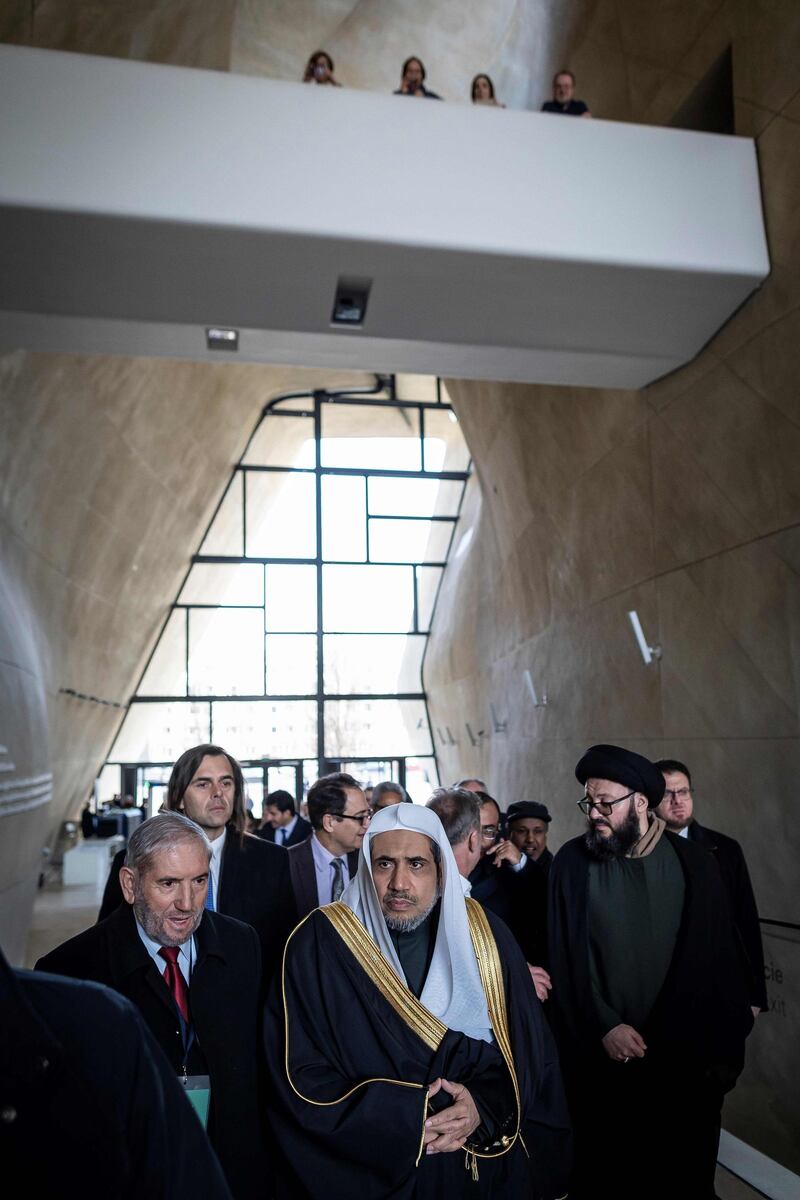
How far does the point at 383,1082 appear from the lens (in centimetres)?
226

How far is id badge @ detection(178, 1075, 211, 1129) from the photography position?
205 centimetres

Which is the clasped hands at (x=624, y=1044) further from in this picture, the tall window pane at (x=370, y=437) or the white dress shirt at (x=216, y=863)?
the tall window pane at (x=370, y=437)

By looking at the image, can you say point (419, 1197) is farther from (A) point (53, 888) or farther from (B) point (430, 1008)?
(A) point (53, 888)

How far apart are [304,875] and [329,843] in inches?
7.3

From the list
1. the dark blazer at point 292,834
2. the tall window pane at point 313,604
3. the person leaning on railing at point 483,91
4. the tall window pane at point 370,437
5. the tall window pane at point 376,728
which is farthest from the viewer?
the tall window pane at point 370,437

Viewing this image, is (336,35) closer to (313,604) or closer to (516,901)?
(516,901)

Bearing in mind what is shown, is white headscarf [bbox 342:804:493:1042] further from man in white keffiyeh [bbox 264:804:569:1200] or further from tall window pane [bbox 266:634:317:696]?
tall window pane [bbox 266:634:317:696]

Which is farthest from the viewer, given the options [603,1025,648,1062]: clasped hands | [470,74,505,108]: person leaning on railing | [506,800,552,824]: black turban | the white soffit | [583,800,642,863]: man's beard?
[470,74,505,108]: person leaning on railing

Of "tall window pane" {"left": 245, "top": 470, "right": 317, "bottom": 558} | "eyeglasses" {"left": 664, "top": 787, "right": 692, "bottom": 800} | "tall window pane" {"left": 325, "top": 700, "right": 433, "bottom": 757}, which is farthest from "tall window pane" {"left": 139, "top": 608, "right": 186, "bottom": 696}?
"eyeglasses" {"left": 664, "top": 787, "right": 692, "bottom": 800}

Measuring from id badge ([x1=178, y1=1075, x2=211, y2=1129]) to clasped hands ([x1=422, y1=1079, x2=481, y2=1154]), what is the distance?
51cm

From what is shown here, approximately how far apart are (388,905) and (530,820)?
2.42 meters

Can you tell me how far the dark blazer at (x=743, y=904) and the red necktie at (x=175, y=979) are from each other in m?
2.37

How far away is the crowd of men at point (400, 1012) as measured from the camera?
0.98 meters

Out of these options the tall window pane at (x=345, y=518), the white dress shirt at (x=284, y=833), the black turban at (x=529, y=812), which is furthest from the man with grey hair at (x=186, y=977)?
the tall window pane at (x=345, y=518)
